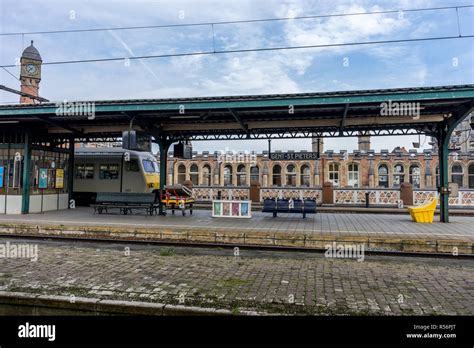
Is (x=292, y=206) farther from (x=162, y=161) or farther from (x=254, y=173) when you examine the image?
(x=254, y=173)

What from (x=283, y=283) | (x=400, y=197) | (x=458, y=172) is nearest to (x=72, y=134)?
(x=283, y=283)

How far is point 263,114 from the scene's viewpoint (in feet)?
41.7

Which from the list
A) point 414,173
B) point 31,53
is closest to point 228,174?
point 414,173

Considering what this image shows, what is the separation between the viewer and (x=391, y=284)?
18.5 ft

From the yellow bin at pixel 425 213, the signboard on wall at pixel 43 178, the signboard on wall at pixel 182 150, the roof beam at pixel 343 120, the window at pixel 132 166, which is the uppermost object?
the roof beam at pixel 343 120

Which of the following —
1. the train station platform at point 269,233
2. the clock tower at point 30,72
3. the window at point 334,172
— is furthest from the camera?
the clock tower at point 30,72

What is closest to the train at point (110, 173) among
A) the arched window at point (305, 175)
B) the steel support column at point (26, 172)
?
the steel support column at point (26, 172)

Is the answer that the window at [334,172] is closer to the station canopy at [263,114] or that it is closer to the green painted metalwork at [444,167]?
the station canopy at [263,114]

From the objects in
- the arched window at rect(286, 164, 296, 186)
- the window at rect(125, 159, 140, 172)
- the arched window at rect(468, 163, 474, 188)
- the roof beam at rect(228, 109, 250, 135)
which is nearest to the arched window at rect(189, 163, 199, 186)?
the arched window at rect(286, 164, 296, 186)

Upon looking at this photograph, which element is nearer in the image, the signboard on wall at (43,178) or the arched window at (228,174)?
the signboard on wall at (43,178)

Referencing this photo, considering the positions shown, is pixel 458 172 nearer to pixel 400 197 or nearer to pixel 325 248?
pixel 400 197

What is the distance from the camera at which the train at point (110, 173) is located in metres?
18.4

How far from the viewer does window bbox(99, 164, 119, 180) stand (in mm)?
18688
